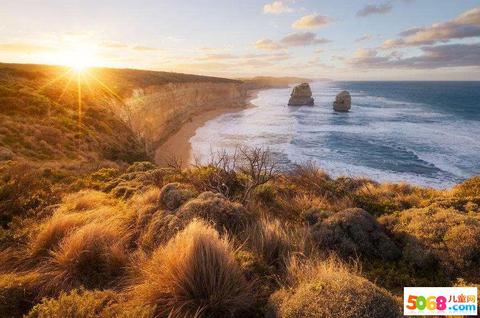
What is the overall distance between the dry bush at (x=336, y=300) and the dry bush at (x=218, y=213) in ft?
8.28

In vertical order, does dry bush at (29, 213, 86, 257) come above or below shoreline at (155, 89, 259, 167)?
above

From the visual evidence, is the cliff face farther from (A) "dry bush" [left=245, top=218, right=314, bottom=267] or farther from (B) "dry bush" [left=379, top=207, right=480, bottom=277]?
(B) "dry bush" [left=379, top=207, right=480, bottom=277]

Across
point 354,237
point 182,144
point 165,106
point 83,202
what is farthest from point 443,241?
point 165,106

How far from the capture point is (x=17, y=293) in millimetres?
4016

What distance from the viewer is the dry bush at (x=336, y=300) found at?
2984 mm

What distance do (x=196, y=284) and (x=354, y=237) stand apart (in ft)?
10.4

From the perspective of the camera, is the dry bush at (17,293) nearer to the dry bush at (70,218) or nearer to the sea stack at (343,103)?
the dry bush at (70,218)

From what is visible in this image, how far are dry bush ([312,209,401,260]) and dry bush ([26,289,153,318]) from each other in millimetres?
3222

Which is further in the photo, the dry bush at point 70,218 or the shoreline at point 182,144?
the shoreline at point 182,144

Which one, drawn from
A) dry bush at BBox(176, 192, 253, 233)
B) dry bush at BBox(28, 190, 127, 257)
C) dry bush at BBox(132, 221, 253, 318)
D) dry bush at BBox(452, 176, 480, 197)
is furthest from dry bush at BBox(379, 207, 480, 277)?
dry bush at BBox(28, 190, 127, 257)

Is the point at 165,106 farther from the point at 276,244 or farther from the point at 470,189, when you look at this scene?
the point at 276,244

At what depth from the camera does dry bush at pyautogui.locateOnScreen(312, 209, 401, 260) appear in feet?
18.0

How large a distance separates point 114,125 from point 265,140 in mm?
20573

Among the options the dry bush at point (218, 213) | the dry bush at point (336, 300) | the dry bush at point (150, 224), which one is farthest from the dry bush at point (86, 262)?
the dry bush at point (336, 300)
